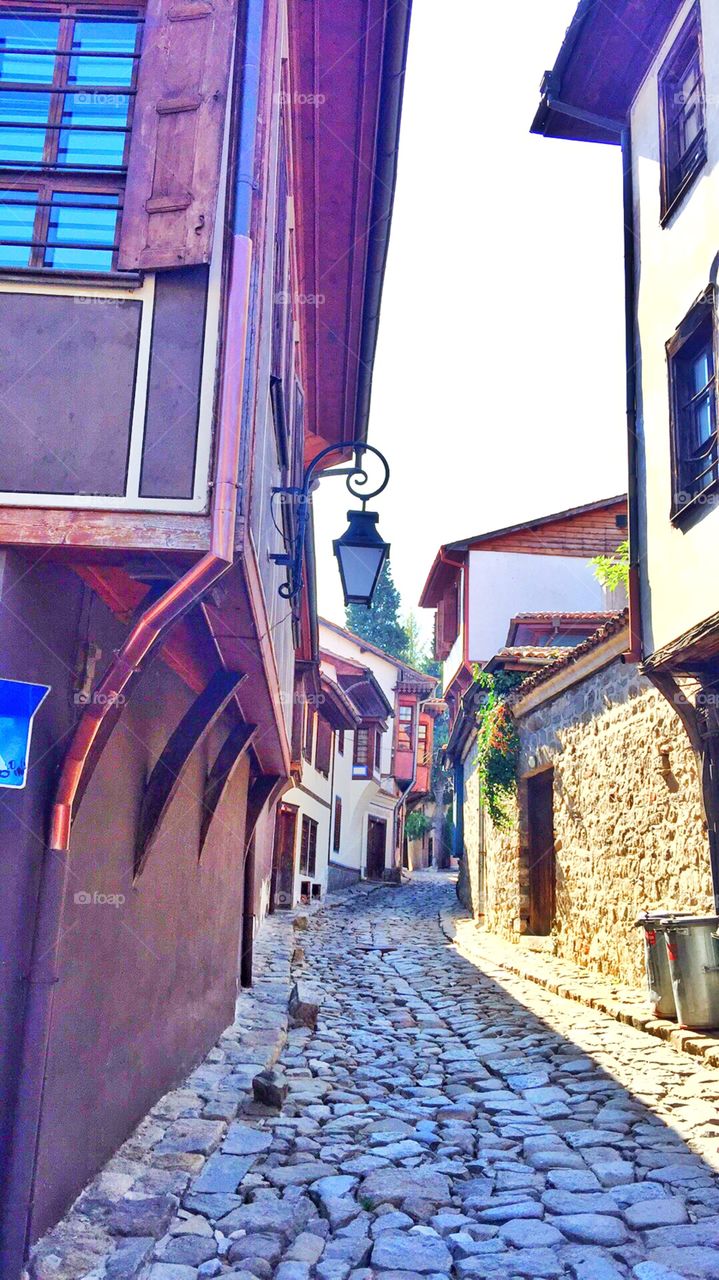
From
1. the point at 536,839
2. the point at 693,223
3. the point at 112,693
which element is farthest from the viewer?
the point at 536,839

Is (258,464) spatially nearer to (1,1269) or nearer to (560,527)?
(1,1269)

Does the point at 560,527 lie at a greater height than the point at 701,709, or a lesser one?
greater

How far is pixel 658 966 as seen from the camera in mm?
7535

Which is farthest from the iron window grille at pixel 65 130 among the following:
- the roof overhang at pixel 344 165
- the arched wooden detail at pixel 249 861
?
the arched wooden detail at pixel 249 861

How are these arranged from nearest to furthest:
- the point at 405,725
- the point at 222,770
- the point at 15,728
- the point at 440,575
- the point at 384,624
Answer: the point at 15,728, the point at 222,770, the point at 440,575, the point at 405,725, the point at 384,624

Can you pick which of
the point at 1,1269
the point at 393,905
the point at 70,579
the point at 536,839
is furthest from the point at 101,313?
the point at 393,905

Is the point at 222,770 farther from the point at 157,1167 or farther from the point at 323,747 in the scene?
the point at 323,747

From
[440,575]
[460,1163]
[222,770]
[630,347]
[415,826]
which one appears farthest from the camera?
[415,826]

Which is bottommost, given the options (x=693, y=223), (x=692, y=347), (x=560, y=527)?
(x=692, y=347)

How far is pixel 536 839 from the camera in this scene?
14.4 metres

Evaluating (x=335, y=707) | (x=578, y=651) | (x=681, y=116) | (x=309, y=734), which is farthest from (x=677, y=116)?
(x=335, y=707)

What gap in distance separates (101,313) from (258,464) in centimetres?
107

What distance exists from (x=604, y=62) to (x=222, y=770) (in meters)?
7.79

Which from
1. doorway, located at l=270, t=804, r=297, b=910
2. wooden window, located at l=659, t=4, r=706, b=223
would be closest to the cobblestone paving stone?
wooden window, located at l=659, t=4, r=706, b=223
